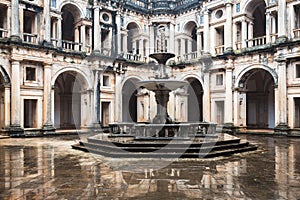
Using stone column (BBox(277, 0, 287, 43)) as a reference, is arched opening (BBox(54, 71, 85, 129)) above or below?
below

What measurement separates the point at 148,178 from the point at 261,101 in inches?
854

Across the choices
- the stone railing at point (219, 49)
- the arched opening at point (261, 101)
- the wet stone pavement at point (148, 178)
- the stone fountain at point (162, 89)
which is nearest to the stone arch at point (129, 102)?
the stone railing at point (219, 49)

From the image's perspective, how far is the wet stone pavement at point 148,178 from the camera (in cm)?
616

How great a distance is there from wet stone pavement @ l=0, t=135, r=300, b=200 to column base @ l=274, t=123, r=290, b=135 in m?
9.46

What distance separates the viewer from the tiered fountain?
10.8m

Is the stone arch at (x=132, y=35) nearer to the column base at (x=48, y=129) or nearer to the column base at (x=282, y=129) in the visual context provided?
the column base at (x=48, y=129)

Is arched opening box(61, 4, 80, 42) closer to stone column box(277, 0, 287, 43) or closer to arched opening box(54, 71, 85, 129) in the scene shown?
arched opening box(54, 71, 85, 129)

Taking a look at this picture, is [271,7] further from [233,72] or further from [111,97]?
[111,97]

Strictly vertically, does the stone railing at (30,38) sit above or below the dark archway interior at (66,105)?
above

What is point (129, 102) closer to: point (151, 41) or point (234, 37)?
point (151, 41)

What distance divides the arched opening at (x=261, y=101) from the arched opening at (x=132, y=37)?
10970 millimetres

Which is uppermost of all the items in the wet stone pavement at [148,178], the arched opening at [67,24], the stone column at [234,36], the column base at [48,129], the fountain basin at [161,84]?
the arched opening at [67,24]

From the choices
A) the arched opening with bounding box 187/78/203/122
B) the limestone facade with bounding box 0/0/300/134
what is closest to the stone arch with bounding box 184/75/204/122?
the arched opening with bounding box 187/78/203/122

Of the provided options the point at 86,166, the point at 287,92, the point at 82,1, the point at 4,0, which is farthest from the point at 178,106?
the point at 86,166
